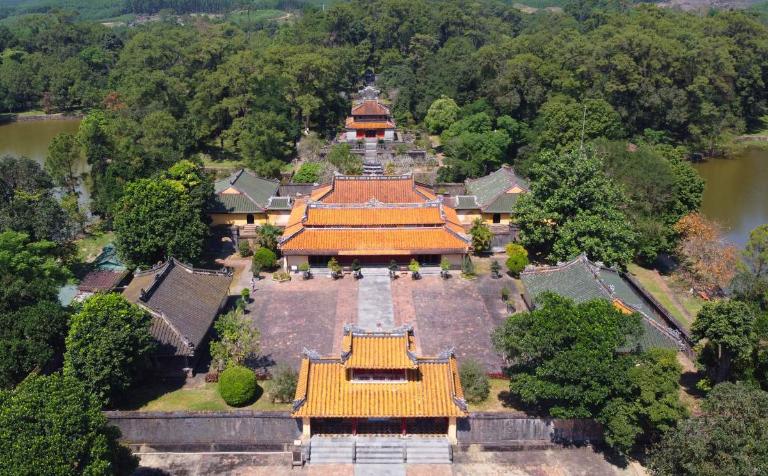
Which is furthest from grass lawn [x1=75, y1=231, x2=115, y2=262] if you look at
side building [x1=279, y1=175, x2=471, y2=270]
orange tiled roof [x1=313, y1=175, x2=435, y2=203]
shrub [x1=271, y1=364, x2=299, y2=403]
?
shrub [x1=271, y1=364, x2=299, y2=403]

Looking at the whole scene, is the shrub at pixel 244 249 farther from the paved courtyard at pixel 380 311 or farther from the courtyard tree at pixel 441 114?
the courtyard tree at pixel 441 114

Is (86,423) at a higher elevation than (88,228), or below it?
higher

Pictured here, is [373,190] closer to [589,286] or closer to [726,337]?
[589,286]

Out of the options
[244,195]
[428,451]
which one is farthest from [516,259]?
[244,195]

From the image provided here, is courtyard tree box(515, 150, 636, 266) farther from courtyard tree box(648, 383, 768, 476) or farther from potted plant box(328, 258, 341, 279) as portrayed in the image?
courtyard tree box(648, 383, 768, 476)

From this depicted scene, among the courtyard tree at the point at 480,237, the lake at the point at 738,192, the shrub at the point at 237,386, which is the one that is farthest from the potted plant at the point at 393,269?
the lake at the point at 738,192

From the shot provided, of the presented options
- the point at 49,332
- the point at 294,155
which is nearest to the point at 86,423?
the point at 49,332

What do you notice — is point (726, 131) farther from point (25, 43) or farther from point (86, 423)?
point (25, 43)
